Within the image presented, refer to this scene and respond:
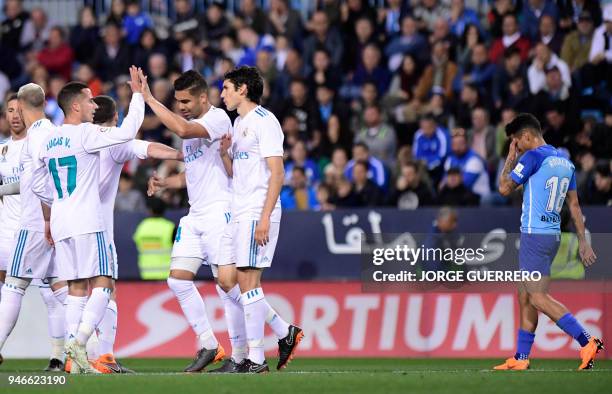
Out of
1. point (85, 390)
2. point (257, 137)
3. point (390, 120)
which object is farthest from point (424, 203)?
point (85, 390)

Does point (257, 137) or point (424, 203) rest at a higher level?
point (257, 137)

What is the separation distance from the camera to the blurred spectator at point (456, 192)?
61.5ft

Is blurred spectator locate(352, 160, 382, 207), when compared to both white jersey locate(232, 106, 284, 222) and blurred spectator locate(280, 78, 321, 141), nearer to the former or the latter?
blurred spectator locate(280, 78, 321, 141)

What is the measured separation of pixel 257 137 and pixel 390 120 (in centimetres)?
951

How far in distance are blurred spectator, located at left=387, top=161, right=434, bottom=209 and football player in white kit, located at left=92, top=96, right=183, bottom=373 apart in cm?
721

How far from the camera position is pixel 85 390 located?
1020 cm

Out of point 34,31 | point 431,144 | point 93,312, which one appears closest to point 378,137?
point 431,144

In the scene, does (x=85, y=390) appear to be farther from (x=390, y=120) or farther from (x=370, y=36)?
(x=370, y=36)

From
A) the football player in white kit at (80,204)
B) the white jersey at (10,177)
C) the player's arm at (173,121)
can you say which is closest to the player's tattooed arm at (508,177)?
the player's arm at (173,121)

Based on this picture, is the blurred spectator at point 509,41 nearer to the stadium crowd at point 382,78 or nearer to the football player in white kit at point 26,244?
the stadium crowd at point 382,78

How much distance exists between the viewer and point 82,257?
1165 cm

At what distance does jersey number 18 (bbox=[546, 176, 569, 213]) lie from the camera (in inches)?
492

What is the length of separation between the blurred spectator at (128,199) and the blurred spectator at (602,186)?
680 centimetres

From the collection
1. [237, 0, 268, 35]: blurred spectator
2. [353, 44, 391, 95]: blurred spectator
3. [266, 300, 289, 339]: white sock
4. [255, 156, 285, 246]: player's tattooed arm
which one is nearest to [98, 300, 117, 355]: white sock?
[266, 300, 289, 339]: white sock
